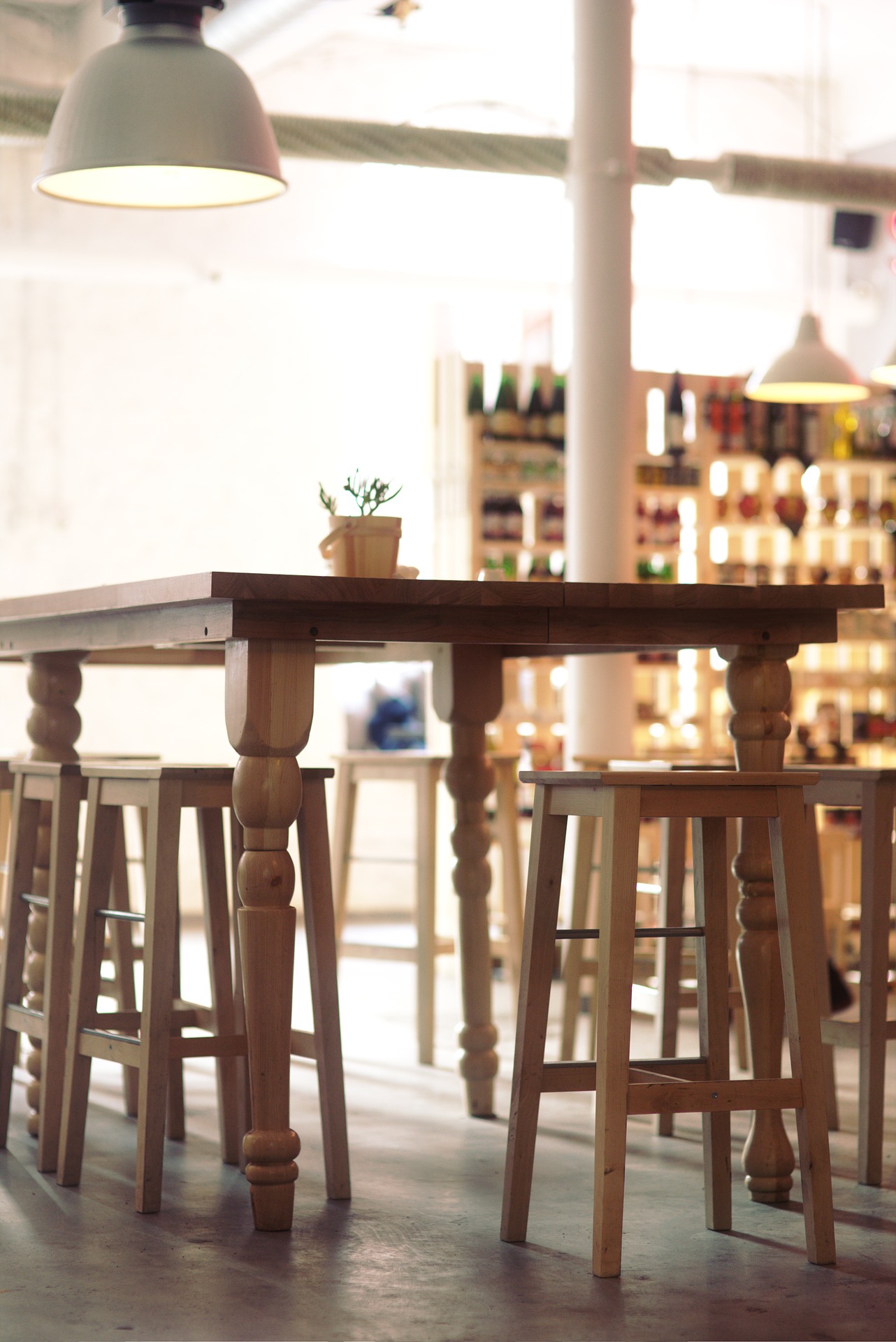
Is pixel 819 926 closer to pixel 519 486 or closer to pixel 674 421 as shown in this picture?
pixel 519 486

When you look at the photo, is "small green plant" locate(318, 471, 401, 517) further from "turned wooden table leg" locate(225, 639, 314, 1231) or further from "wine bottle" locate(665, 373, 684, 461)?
"wine bottle" locate(665, 373, 684, 461)

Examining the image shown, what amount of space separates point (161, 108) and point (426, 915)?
2264mm

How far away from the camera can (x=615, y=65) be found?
19.4ft

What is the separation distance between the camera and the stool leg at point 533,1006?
8.86 ft

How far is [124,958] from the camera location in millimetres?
3857

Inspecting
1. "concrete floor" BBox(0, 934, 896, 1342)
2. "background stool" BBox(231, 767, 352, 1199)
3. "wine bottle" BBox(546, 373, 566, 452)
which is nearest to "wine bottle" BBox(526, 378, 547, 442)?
"wine bottle" BBox(546, 373, 566, 452)

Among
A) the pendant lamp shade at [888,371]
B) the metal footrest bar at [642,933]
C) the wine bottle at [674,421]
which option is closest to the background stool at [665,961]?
the metal footrest bar at [642,933]

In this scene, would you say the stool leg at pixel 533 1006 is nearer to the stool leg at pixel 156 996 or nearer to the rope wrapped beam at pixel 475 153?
the stool leg at pixel 156 996

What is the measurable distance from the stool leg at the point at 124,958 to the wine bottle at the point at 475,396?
3627 millimetres

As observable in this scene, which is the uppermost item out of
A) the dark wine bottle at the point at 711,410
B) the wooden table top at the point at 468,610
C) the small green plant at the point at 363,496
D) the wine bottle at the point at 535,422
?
the dark wine bottle at the point at 711,410

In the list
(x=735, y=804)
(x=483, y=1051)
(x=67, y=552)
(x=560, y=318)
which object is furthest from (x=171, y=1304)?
(x=560, y=318)

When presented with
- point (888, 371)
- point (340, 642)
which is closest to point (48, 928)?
point (340, 642)

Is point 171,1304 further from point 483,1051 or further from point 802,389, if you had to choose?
point 802,389

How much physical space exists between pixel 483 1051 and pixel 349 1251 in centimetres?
123
